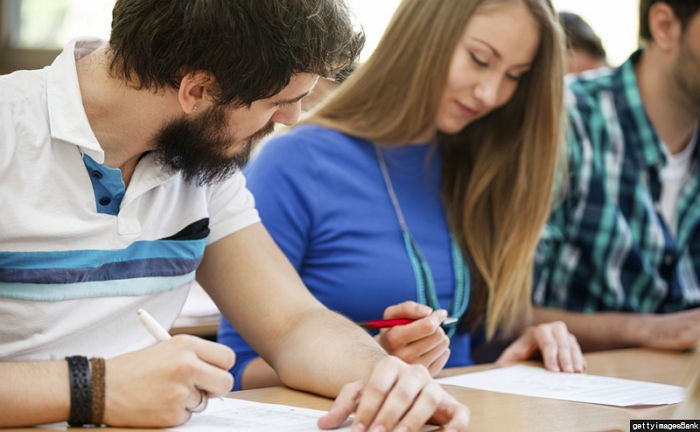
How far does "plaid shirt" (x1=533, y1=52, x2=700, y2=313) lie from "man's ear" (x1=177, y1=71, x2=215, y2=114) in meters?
1.33

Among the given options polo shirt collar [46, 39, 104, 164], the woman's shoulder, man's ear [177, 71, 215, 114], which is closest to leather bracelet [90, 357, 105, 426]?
polo shirt collar [46, 39, 104, 164]

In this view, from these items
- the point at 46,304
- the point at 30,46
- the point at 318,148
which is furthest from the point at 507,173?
the point at 30,46

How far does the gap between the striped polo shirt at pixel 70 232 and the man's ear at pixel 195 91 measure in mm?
110

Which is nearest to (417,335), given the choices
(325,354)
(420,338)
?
(420,338)

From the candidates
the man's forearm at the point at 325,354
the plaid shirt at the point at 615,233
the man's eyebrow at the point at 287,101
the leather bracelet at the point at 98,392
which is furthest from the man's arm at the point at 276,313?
the plaid shirt at the point at 615,233

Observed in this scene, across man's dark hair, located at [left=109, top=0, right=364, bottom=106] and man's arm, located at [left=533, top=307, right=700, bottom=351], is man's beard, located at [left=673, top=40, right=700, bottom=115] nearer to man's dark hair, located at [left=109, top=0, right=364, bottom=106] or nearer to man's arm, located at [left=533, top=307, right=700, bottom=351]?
man's arm, located at [left=533, top=307, right=700, bottom=351]

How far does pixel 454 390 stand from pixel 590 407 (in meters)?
0.24

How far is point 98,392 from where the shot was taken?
1202 mm

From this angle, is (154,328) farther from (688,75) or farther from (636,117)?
(688,75)

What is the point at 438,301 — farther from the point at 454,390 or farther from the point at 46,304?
the point at 46,304

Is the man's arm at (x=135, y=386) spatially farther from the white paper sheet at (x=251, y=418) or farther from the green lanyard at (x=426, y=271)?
the green lanyard at (x=426, y=271)

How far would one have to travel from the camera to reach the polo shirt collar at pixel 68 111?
1.36 metres

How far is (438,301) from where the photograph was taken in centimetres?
216

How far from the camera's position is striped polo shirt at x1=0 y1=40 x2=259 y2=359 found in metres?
1.34
